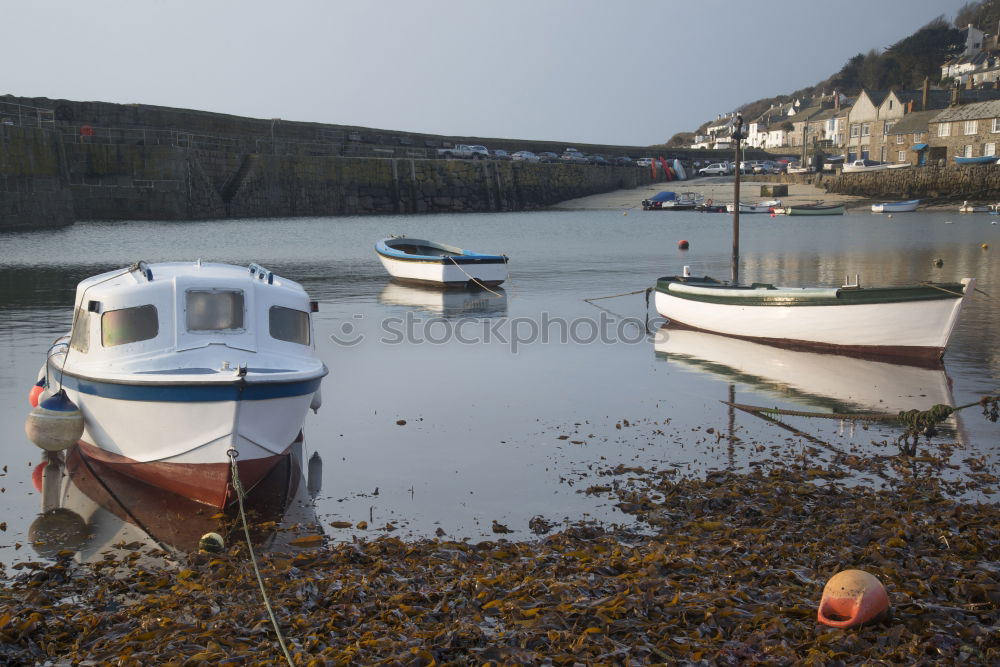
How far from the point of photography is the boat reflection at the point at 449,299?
22359mm

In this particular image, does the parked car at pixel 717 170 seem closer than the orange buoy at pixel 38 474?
No

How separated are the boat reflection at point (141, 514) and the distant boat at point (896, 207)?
6675 centimetres

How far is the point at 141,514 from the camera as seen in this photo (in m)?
8.45

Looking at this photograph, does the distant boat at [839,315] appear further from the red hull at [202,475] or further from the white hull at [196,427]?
the red hull at [202,475]

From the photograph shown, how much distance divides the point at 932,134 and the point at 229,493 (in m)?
85.0

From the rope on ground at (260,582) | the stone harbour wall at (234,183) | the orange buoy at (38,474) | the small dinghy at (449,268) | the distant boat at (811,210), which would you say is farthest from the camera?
the distant boat at (811,210)

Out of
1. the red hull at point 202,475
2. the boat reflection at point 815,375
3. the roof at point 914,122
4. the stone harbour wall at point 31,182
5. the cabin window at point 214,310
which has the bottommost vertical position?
the boat reflection at point 815,375

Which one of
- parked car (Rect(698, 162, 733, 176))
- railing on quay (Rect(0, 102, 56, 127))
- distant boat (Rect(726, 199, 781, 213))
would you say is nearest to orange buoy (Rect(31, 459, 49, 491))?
railing on quay (Rect(0, 102, 56, 127))

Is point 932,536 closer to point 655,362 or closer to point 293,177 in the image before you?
point 655,362

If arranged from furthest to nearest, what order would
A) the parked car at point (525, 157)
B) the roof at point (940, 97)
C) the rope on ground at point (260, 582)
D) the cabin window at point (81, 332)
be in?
the roof at point (940, 97)
the parked car at point (525, 157)
the cabin window at point (81, 332)
the rope on ground at point (260, 582)

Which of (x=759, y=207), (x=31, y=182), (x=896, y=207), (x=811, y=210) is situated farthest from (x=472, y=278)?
(x=896, y=207)

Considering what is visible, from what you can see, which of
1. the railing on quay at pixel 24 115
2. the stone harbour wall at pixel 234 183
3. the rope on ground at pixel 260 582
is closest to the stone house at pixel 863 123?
the stone harbour wall at pixel 234 183

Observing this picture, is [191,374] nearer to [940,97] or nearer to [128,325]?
[128,325]

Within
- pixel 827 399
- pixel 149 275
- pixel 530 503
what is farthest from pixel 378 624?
pixel 827 399
